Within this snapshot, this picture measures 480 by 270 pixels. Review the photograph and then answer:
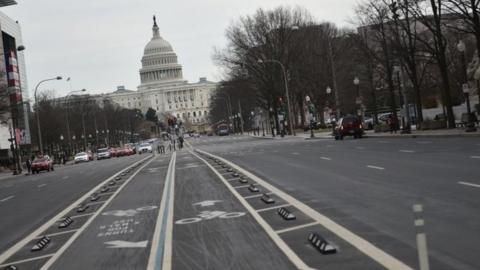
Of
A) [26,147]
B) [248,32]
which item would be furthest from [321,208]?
[26,147]

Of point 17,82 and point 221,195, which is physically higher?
point 17,82

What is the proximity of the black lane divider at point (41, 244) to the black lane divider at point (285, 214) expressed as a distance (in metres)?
4.28

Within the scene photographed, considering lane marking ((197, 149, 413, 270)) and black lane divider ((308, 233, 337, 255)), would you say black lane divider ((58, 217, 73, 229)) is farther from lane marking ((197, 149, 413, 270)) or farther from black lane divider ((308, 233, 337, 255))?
black lane divider ((308, 233, 337, 255))

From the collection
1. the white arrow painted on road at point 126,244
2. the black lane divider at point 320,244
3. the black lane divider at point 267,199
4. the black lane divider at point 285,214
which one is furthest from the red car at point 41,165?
the black lane divider at point 320,244

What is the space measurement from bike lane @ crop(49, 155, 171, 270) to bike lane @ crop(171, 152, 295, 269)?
1.76 feet

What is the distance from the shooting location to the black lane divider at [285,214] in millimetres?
13034

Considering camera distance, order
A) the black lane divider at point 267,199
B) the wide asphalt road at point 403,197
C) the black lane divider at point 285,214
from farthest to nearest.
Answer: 1. the black lane divider at point 267,199
2. the black lane divider at point 285,214
3. the wide asphalt road at point 403,197

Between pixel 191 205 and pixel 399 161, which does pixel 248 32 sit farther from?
pixel 191 205

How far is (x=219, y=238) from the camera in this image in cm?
1145

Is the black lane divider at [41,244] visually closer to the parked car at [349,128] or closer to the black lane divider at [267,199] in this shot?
the black lane divider at [267,199]

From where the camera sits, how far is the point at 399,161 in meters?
24.8

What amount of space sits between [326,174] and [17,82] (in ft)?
293

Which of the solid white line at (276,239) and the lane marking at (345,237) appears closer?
the lane marking at (345,237)

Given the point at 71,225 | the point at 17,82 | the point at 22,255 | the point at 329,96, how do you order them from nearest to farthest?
the point at 22,255 < the point at 71,225 < the point at 329,96 < the point at 17,82
